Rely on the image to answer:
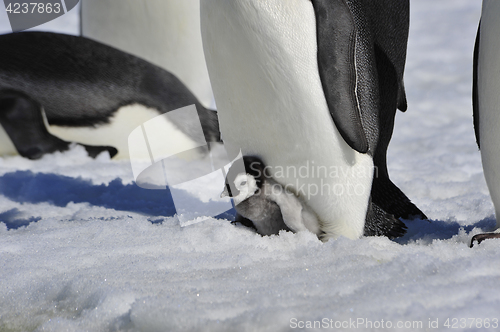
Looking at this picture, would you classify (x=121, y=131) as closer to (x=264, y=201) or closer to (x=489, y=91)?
(x=264, y=201)

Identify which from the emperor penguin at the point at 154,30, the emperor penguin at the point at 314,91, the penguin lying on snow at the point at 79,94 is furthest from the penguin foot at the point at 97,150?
the emperor penguin at the point at 314,91

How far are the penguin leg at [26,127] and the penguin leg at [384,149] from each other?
5.25 ft

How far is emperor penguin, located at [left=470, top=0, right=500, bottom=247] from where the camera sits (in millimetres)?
1196

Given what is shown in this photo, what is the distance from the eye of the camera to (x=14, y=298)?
2.82 feet

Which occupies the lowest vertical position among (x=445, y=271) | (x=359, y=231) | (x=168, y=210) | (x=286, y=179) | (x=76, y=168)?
(x=76, y=168)

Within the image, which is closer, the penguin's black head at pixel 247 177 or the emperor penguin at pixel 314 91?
the emperor penguin at pixel 314 91

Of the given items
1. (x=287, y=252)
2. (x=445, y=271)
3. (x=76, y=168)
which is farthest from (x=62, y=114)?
(x=445, y=271)

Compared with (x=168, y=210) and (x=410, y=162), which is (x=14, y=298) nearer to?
(x=168, y=210)

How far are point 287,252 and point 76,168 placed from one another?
4.99 feet

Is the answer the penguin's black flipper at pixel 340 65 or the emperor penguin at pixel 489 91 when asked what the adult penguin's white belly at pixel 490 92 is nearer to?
the emperor penguin at pixel 489 91

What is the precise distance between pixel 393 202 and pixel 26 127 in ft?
6.10

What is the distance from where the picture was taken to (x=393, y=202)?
1521mm

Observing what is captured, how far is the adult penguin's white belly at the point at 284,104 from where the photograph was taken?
121 cm

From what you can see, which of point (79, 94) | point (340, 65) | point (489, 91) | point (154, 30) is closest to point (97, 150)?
point (79, 94)
